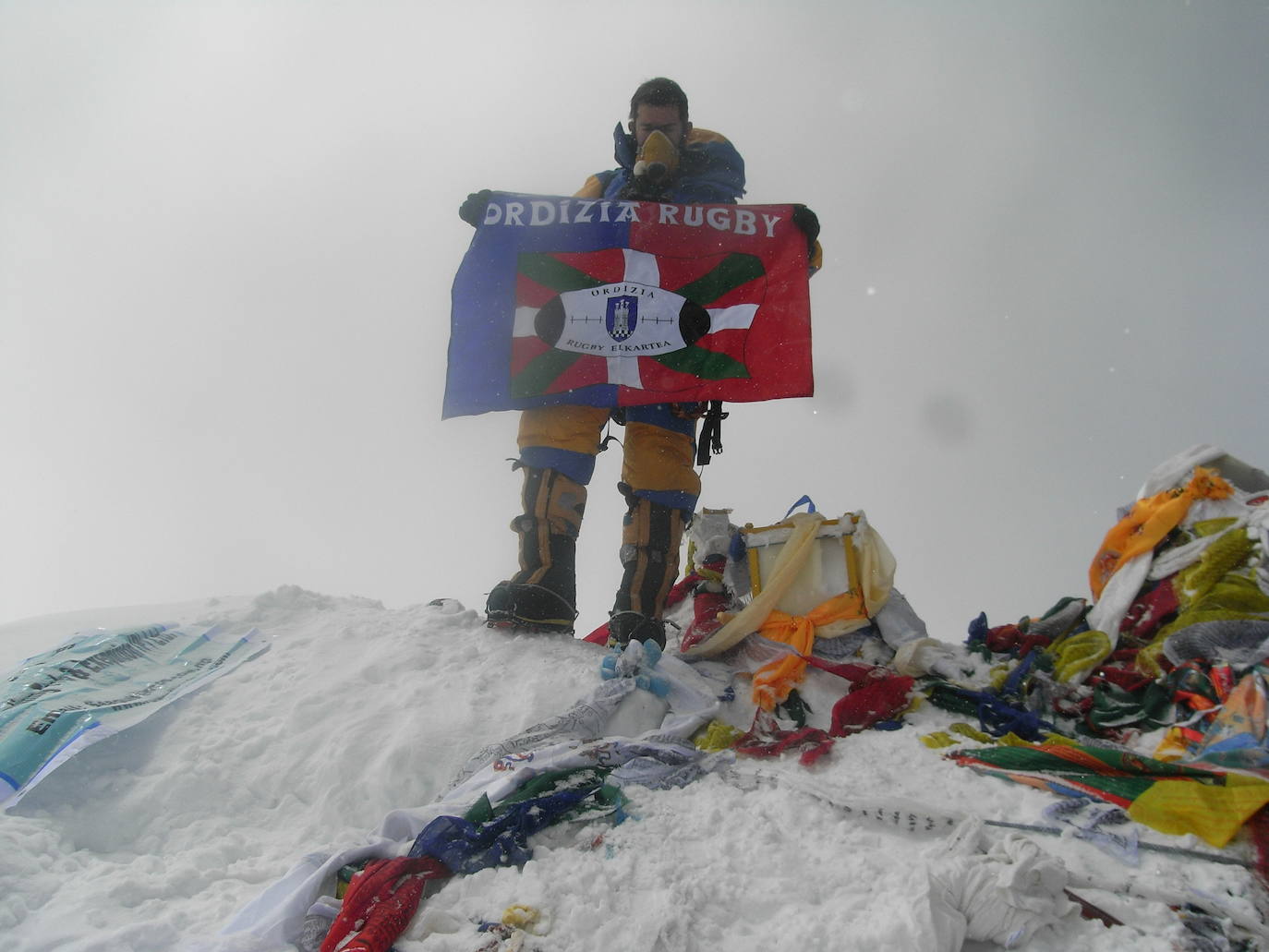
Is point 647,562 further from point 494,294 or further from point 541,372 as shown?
point 494,294

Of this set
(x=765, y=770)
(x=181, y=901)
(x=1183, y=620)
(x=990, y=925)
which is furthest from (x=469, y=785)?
(x=1183, y=620)

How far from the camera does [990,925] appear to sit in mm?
997

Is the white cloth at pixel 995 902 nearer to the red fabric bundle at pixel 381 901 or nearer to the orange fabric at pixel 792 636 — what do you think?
the red fabric bundle at pixel 381 901

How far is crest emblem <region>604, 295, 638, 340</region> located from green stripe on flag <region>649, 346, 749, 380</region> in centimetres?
19

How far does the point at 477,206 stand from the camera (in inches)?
131

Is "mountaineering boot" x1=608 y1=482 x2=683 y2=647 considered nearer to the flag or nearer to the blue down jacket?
the flag

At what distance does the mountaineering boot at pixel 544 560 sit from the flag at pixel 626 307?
1.25ft

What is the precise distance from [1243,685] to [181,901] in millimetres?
2432

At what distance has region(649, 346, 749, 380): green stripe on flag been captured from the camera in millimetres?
3141

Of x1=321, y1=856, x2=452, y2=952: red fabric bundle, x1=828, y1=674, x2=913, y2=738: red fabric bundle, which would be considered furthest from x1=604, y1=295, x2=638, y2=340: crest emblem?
x1=321, y1=856, x2=452, y2=952: red fabric bundle

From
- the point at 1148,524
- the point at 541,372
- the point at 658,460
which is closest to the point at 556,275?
the point at 541,372

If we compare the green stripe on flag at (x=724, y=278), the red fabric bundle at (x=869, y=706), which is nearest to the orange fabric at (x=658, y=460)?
the green stripe on flag at (x=724, y=278)

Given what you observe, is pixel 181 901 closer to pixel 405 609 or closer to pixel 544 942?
pixel 544 942

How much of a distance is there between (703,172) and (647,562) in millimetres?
1902
